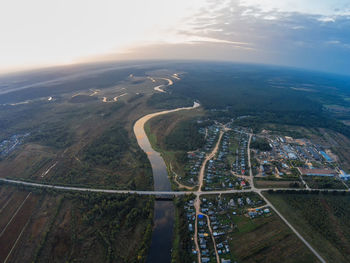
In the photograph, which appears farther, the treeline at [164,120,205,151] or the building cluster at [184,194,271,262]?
the treeline at [164,120,205,151]

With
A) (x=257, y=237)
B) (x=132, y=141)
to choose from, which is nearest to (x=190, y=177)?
(x=257, y=237)

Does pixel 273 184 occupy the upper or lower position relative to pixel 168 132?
upper

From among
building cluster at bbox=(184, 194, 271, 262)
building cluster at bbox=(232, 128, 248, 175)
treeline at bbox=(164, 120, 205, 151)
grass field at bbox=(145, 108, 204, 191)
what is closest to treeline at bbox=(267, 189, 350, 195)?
building cluster at bbox=(184, 194, 271, 262)

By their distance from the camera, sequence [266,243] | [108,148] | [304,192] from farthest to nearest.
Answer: [108,148] → [304,192] → [266,243]

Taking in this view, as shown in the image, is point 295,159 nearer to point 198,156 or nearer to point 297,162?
point 297,162

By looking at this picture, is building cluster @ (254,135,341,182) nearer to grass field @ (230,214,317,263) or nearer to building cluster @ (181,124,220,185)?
building cluster @ (181,124,220,185)

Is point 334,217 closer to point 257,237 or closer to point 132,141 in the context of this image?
point 257,237

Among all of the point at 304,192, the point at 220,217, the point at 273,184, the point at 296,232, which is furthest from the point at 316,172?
the point at 220,217
